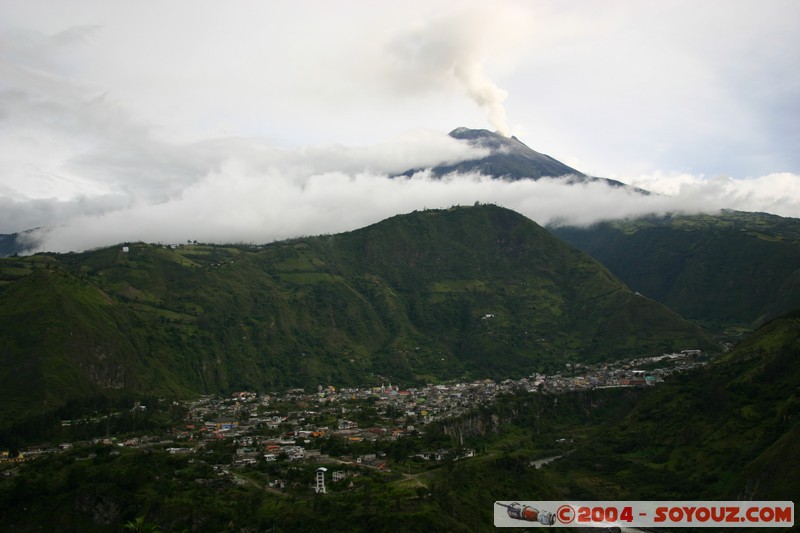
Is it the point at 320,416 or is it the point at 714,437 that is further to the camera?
the point at 320,416

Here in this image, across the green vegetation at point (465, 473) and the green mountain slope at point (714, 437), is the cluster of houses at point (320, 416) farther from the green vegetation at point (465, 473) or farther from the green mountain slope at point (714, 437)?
the green mountain slope at point (714, 437)

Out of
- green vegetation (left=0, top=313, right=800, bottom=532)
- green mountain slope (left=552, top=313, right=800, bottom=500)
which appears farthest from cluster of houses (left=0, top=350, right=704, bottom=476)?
green mountain slope (left=552, top=313, right=800, bottom=500)

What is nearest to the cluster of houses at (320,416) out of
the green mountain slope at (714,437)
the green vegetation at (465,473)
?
the green vegetation at (465,473)

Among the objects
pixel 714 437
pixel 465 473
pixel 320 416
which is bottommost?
pixel 714 437

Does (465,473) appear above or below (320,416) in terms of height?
above

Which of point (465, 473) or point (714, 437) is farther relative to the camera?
point (714, 437)

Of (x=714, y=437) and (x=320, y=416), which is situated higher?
(x=320, y=416)

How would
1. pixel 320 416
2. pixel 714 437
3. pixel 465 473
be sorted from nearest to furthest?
1. pixel 465 473
2. pixel 714 437
3. pixel 320 416

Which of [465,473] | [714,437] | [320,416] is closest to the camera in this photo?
[465,473]

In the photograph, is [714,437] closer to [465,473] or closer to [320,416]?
[465,473]

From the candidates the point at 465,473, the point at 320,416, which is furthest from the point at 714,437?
the point at 320,416
